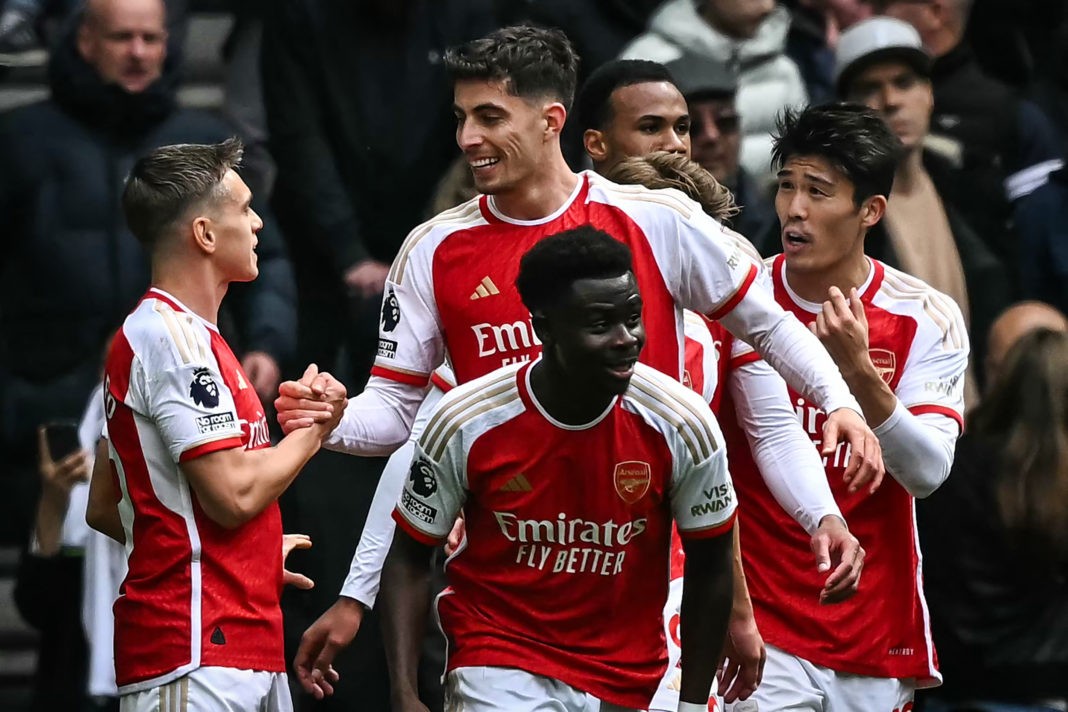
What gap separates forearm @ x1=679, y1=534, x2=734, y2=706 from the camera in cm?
523

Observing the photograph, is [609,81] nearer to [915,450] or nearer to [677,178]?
[677,178]

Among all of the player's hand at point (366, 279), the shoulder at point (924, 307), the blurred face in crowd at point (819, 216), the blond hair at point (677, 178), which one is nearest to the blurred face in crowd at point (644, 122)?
the blond hair at point (677, 178)

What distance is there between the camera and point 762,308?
5746mm

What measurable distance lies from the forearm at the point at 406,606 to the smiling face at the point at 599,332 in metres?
0.63

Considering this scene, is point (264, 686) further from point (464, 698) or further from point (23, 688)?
point (23, 688)

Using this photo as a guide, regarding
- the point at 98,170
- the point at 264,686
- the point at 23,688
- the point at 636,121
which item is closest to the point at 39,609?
the point at 23,688

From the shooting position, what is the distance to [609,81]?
696 centimetres

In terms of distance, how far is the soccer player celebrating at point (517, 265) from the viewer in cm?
566

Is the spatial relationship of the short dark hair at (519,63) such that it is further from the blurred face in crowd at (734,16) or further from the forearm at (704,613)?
the blurred face in crowd at (734,16)

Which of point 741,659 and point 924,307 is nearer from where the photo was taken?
point 741,659

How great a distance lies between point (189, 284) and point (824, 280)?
73.1 inches

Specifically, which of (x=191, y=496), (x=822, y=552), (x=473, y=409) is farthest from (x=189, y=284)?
(x=822, y=552)

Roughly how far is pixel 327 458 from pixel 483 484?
2.97 m

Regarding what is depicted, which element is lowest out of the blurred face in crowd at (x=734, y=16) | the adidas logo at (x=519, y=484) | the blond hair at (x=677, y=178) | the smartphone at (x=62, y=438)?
the smartphone at (x=62, y=438)
